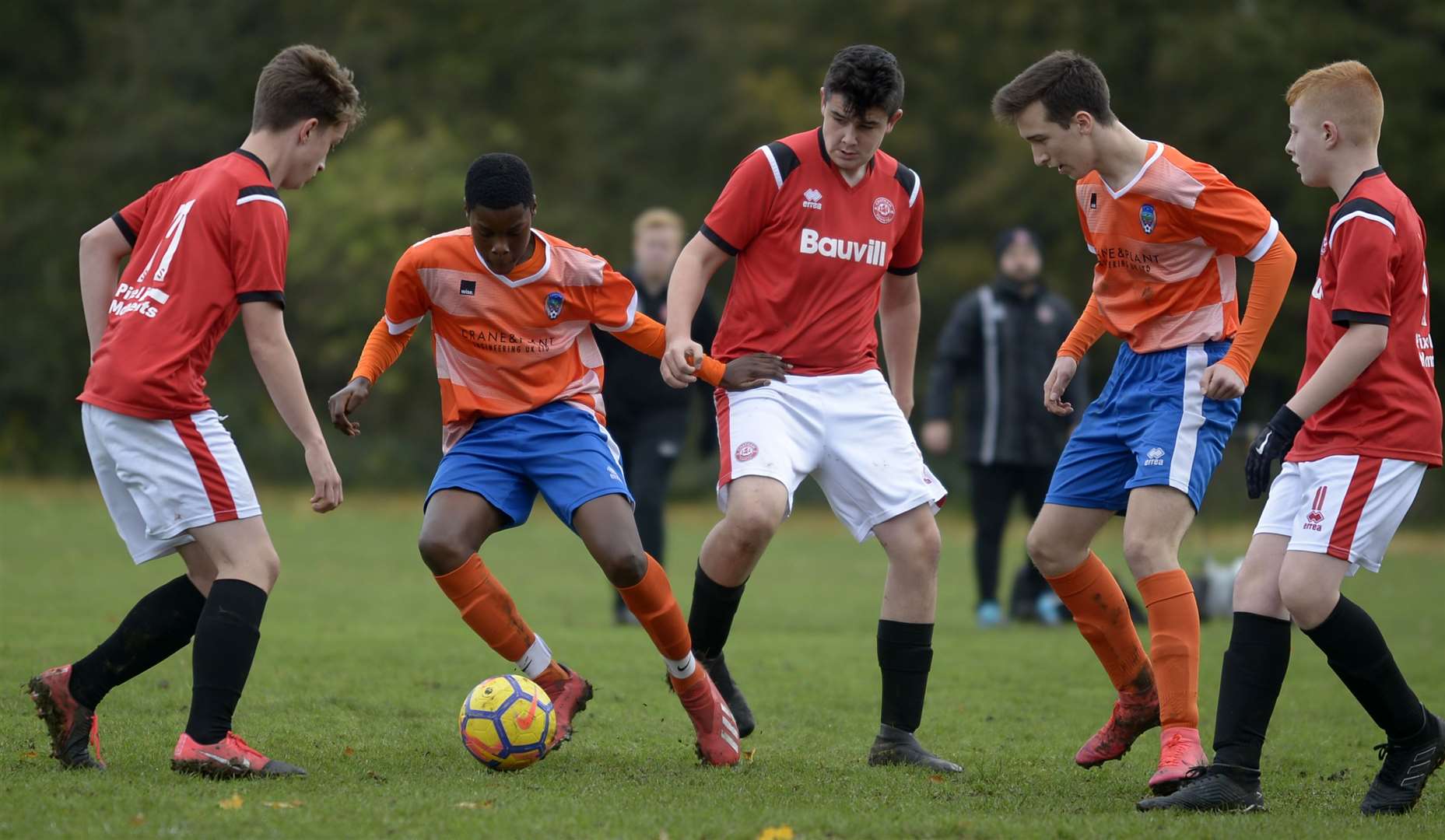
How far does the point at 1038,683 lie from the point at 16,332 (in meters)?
27.2

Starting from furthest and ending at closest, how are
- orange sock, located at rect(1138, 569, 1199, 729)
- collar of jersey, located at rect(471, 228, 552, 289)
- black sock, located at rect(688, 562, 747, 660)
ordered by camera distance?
black sock, located at rect(688, 562, 747, 660) < collar of jersey, located at rect(471, 228, 552, 289) < orange sock, located at rect(1138, 569, 1199, 729)

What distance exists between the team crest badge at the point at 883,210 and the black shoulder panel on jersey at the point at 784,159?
340 millimetres

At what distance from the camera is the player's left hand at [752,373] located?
559 cm

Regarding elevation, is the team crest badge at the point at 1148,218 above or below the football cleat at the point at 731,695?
above

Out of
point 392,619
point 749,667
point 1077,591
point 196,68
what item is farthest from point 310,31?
point 1077,591

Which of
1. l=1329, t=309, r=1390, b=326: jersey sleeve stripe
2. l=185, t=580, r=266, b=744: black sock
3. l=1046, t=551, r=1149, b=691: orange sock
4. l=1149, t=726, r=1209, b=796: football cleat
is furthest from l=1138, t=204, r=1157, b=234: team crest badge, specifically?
l=185, t=580, r=266, b=744: black sock

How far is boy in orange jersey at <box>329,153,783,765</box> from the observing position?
5.36 metres

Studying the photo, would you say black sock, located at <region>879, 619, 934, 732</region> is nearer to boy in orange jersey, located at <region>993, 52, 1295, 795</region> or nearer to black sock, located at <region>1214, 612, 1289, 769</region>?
boy in orange jersey, located at <region>993, 52, 1295, 795</region>

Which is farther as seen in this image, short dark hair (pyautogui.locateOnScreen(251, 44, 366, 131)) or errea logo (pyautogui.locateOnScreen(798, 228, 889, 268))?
errea logo (pyautogui.locateOnScreen(798, 228, 889, 268))

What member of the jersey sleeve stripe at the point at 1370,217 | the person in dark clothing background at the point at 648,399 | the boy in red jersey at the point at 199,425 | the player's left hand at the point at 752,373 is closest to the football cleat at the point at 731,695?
the player's left hand at the point at 752,373

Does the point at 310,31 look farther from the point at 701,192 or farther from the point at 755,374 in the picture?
the point at 755,374

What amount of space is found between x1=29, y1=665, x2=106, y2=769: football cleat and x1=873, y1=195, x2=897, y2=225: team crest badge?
3234mm

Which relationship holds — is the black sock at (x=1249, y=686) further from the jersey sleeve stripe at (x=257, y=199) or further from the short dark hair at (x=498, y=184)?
the jersey sleeve stripe at (x=257, y=199)

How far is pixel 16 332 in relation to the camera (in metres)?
30.0
